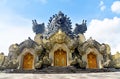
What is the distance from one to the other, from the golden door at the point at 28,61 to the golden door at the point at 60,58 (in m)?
3.27

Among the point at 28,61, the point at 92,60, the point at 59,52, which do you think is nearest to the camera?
the point at 28,61

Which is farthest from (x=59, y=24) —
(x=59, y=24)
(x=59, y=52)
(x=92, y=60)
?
(x=92, y=60)

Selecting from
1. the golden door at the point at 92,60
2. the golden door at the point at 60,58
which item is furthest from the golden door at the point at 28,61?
the golden door at the point at 92,60

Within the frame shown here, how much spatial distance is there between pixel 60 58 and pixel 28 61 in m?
4.35

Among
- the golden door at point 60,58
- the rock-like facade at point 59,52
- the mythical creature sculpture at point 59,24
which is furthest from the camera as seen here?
the mythical creature sculpture at point 59,24

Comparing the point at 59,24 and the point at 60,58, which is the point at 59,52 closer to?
the point at 60,58

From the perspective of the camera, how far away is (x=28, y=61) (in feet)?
81.6

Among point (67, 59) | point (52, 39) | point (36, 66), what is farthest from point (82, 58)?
point (36, 66)

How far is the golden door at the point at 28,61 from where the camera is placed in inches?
971

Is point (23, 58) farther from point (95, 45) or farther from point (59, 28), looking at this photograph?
point (95, 45)

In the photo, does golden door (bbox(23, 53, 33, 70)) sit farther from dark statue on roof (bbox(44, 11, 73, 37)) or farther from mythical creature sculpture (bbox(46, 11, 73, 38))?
dark statue on roof (bbox(44, 11, 73, 37))

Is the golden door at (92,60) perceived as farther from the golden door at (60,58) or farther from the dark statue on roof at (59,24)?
the dark statue on roof at (59,24)

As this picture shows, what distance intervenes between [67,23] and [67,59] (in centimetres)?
673

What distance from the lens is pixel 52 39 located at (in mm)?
25328
